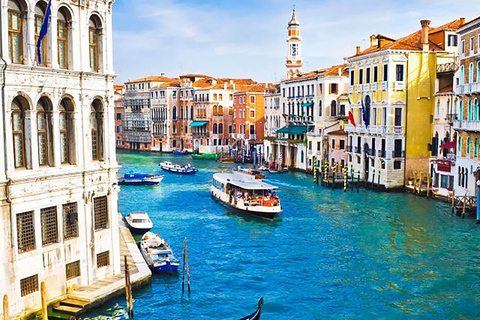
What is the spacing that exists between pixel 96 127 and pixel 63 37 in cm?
223

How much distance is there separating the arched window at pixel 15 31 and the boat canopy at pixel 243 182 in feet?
52.3

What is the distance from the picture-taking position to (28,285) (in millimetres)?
11906

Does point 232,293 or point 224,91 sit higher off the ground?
point 224,91

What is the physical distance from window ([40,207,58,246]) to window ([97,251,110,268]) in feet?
5.10

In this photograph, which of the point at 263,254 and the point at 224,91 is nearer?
the point at 263,254

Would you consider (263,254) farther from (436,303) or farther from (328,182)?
(328,182)

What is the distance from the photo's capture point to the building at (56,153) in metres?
11.5

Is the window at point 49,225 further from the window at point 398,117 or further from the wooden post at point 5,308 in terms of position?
the window at point 398,117

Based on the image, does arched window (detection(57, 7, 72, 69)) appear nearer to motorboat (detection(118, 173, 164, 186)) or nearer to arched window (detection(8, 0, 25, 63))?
arched window (detection(8, 0, 25, 63))

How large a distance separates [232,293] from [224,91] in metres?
51.1

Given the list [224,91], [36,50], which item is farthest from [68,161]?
[224,91]

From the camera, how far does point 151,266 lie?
17.0 metres

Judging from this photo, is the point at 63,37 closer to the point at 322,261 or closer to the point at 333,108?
the point at 322,261

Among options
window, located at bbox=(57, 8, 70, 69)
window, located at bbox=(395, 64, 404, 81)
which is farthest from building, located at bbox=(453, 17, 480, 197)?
window, located at bbox=(57, 8, 70, 69)
